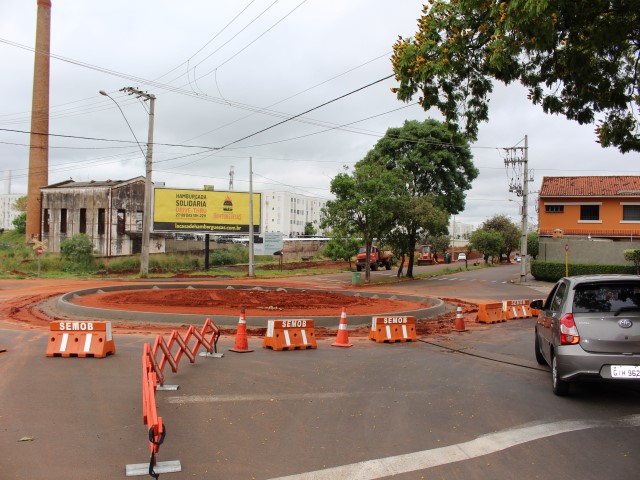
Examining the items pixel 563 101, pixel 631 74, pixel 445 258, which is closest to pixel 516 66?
pixel 563 101

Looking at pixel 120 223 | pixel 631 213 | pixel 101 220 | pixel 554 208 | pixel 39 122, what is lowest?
pixel 120 223

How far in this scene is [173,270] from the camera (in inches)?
1784

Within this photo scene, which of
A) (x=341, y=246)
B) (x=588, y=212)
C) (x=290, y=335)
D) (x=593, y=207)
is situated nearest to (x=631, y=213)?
(x=593, y=207)

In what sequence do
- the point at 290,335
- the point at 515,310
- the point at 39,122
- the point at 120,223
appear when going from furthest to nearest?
the point at 39,122 < the point at 120,223 < the point at 515,310 < the point at 290,335

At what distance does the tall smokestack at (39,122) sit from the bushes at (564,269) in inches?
1810

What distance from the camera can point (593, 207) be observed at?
45.0 metres

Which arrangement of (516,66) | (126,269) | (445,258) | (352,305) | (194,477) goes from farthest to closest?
(445,258)
(126,269)
(352,305)
(516,66)
(194,477)

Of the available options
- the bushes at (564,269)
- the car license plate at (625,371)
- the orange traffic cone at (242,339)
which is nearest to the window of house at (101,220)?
the bushes at (564,269)

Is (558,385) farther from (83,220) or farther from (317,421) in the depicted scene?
(83,220)

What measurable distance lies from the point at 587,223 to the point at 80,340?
43.3 meters

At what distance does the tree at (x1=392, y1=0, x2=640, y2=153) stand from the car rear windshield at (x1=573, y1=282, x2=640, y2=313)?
3.39 m

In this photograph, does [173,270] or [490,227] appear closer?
[173,270]

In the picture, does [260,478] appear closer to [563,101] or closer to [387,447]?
[387,447]

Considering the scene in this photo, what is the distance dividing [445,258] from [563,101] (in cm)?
6144
